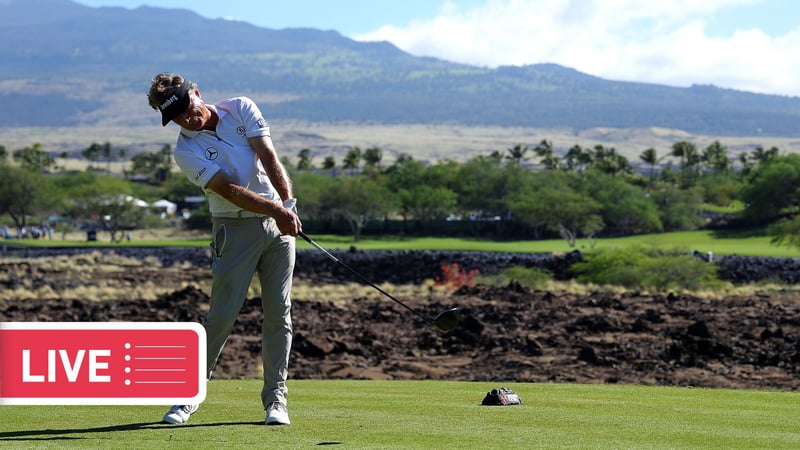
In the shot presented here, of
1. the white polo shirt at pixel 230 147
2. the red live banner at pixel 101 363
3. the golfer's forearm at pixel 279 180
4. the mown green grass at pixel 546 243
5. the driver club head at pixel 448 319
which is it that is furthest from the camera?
the mown green grass at pixel 546 243

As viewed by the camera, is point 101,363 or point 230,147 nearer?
point 101,363

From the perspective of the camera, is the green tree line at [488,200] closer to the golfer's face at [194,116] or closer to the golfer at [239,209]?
the golfer at [239,209]

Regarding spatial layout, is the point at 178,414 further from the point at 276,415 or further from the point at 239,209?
the point at 239,209

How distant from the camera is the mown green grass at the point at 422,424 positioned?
24.8 feet

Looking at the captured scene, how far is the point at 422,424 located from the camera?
843 cm

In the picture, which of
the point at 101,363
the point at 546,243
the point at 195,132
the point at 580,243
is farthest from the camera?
the point at 546,243

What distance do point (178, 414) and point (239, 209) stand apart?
1410 millimetres

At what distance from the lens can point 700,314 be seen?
29.7 metres

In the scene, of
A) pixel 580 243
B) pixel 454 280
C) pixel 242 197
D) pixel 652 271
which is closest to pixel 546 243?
pixel 580 243

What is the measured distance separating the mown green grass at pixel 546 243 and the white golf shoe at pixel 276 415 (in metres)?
66.2

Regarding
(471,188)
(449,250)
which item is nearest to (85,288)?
(449,250)

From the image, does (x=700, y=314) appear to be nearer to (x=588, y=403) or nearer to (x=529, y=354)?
(x=529, y=354)

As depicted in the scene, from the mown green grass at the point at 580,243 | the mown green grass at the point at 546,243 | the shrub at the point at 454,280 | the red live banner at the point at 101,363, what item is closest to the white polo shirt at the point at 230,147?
the red live banner at the point at 101,363

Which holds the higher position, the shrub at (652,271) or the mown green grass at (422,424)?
the mown green grass at (422,424)
